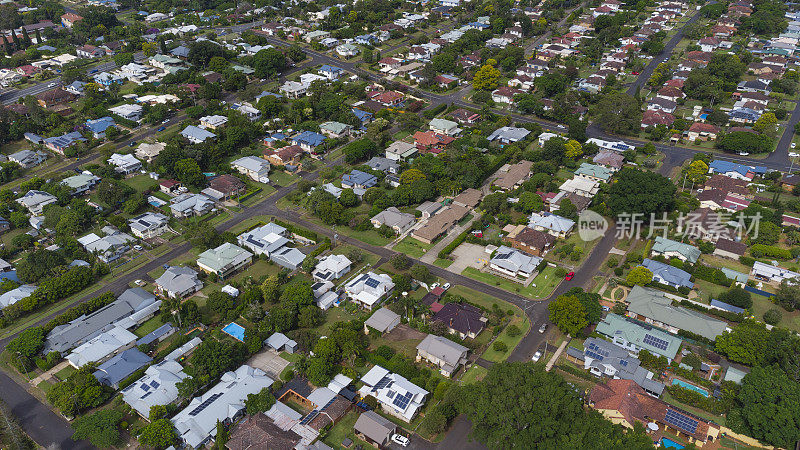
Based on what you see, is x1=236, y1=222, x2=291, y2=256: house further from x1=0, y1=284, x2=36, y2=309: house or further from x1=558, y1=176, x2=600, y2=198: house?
x1=558, y1=176, x2=600, y2=198: house

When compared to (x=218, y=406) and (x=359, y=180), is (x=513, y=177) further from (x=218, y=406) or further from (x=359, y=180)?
(x=218, y=406)

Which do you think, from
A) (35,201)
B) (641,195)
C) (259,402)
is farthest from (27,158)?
(641,195)

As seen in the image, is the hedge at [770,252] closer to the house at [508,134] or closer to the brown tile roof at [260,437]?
the house at [508,134]

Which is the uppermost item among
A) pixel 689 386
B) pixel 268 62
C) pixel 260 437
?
pixel 268 62

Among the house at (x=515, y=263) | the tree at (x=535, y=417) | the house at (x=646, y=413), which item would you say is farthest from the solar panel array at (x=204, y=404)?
the house at (x=515, y=263)

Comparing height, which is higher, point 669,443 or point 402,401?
point 402,401

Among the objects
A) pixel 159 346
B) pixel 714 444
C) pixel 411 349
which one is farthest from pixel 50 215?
pixel 714 444

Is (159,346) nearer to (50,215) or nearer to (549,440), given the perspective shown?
(50,215)

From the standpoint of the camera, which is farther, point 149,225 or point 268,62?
point 268,62
